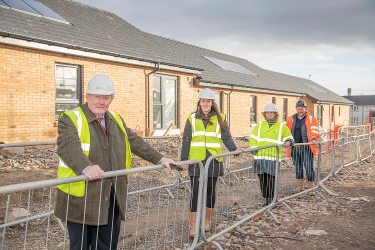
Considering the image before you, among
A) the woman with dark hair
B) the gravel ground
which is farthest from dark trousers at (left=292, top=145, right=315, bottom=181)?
the woman with dark hair

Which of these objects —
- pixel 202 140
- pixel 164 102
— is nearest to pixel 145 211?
pixel 202 140

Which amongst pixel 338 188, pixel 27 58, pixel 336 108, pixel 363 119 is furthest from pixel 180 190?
pixel 363 119

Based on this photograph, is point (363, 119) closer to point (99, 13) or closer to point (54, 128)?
point (99, 13)

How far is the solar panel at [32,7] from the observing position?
10430 mm

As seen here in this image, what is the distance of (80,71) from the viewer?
10.8 metres

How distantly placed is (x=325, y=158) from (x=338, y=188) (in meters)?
3.41

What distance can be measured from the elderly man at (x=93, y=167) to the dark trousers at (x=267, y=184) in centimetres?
360

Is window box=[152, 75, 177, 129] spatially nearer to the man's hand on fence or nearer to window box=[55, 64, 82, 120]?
window box=[55, 64, 82, 120]

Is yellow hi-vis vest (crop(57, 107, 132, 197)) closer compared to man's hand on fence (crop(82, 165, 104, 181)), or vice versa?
man's hand on fence (crop(82, 165, 104, 181))

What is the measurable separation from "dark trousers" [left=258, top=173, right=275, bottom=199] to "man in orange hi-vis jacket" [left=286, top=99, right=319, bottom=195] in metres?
1.39

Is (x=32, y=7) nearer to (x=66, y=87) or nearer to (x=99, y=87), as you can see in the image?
(x=66, y=87)

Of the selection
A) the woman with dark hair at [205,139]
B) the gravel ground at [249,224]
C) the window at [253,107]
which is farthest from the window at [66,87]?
the window at [253,107]

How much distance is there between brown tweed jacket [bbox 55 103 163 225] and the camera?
2504mm

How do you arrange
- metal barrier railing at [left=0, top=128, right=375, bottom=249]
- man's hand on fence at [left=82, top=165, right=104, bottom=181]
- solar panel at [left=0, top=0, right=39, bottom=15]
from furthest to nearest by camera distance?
solar panel at [left=0, top=0, right=39, bottom=15] < metal barrier railing at [left=0, top=128, right=375, bottom=249] < man's hand on fence at [left=82, top=165, right=104, bottom=181]
